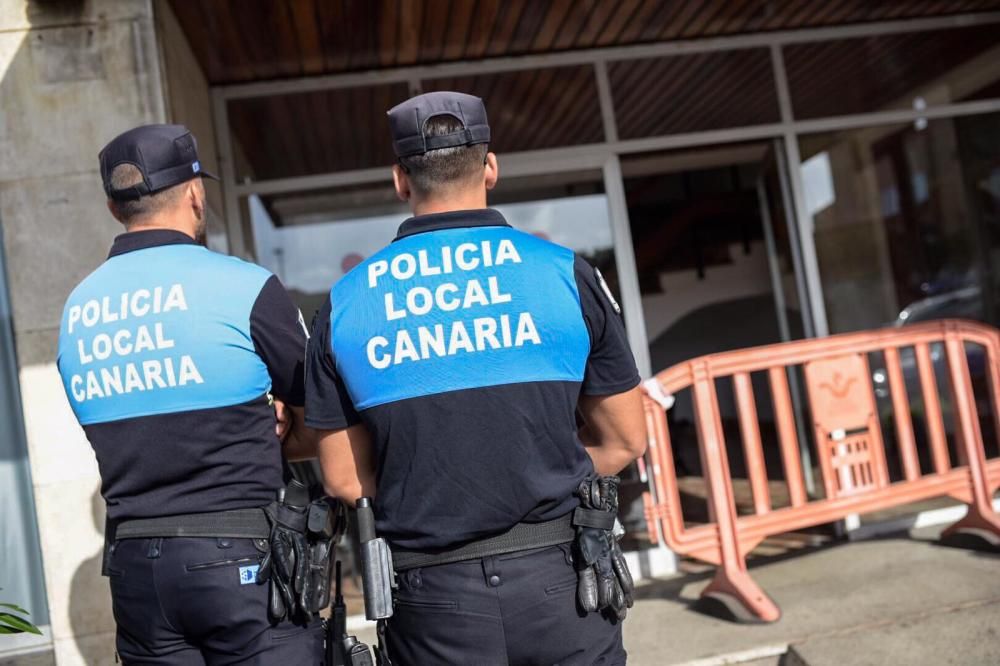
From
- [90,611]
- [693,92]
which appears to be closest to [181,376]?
[90,611]

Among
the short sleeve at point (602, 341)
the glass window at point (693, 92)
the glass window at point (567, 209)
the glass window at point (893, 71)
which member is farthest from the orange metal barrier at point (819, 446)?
the short sleeve at point (602, 341)

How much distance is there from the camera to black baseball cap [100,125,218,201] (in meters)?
2.17

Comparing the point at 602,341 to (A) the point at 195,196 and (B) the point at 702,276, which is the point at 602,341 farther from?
(B) the point at 702,276

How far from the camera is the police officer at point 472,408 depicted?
1.78m

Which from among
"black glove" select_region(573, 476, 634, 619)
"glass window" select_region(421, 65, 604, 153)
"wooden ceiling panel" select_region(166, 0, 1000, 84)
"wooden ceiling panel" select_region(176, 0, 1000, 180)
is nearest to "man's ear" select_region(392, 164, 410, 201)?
"black glove" select_region(573, 476, 634, 619)

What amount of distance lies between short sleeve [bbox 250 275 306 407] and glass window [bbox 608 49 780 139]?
3833 mm

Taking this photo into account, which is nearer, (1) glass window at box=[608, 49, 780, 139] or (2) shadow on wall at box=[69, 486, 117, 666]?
(2) shadow on wall at box=[69, 486, 117, 666]

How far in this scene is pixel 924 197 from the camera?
679cm

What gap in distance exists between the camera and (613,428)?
6.70 ft

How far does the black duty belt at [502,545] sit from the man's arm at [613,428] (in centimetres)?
25

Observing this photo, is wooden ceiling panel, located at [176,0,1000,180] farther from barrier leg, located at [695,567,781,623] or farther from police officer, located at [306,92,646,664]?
police officer, located at [306,92,646,664]

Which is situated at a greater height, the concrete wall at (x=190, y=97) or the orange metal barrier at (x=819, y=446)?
the concrete wall at (x=190, y=97)

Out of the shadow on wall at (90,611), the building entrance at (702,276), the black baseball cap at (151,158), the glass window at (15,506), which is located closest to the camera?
the black baseball cap at (151,158)

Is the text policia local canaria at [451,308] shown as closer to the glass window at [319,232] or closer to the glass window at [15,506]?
the glass window at [15,506]
